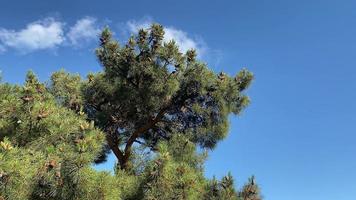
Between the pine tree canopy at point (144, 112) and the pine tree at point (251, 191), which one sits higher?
the pine tree canopy at point (144, 112)

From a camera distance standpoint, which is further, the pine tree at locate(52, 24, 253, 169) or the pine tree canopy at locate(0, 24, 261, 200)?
the pine tree at locate(52, 24, 253, 169)

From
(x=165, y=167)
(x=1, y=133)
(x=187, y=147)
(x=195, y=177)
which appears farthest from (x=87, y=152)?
(x=187, y=147)

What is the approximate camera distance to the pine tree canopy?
5.88 m

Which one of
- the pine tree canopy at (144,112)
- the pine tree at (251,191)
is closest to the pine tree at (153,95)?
the pine tree canopy at (144,112)

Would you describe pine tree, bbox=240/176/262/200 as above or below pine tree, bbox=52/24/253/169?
below

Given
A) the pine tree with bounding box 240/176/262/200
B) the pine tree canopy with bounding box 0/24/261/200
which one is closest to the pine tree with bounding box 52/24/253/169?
the pine tree canopy with bounding box 0/24/261/200

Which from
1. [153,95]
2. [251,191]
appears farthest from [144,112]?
[251,191]

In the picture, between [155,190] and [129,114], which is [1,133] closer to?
Result: [155,190]

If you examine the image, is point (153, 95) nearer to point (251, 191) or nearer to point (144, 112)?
point (144, 112)

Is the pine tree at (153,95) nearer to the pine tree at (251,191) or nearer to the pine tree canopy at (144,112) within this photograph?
the pine tree canopy at (144,112)

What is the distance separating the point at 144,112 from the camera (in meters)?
9.50

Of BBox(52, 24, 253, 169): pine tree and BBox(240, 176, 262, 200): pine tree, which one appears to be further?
BBox(52, 24, 253, 169): pine tree

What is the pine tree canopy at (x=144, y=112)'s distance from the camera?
588cm

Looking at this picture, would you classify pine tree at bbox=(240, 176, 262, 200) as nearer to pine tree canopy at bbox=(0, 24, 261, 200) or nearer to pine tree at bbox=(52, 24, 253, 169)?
pine tree canopy at bbox=(0, 24, 261, 200)
